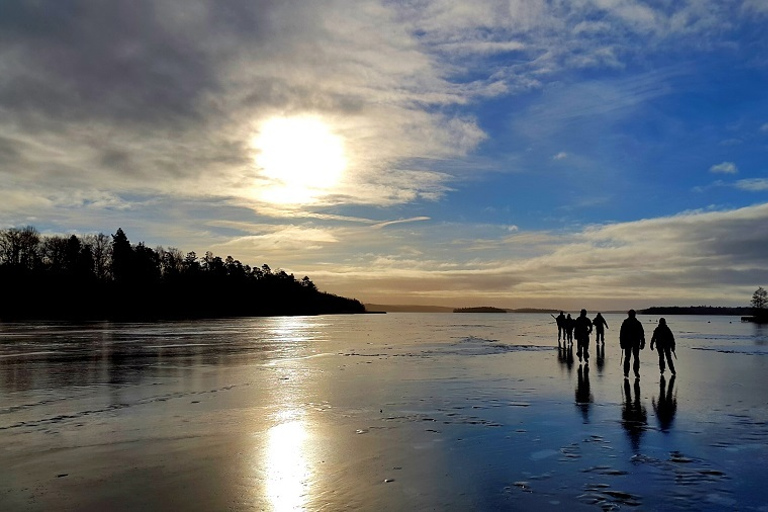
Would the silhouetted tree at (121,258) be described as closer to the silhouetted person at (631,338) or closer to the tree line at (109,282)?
the tree line at (109,282)

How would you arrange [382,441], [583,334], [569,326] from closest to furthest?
1. [382,441]
2. [583,334]
3. [569,326]

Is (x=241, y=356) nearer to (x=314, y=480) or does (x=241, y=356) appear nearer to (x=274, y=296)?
(x=314, y=480)

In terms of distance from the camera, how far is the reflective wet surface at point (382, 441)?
648 cm

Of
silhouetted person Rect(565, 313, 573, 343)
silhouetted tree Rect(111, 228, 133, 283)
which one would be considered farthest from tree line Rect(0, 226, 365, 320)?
silhouetted person Rect(565, 313, 573, 343)

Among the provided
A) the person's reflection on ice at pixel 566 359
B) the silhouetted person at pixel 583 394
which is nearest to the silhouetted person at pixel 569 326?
the person's reflection on ice at pixel 566 359

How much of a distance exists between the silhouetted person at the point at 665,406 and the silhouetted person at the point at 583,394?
1328mm

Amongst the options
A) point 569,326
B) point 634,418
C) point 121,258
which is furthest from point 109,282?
point 634,418

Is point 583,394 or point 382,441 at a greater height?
point 382,441

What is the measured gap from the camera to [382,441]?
920cm

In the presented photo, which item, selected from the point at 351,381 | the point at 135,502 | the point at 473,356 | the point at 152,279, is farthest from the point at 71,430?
the point at 152,279

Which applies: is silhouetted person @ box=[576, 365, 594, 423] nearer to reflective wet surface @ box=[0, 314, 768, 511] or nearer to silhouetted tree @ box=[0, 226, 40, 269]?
reflective wet surface @ box=[0, 314, 768, 511]

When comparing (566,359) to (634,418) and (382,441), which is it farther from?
(382,441)

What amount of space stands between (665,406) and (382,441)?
6852mm

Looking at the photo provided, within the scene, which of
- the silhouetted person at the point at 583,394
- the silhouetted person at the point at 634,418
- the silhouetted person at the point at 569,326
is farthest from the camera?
the silhouetted person at the point at 569,326
